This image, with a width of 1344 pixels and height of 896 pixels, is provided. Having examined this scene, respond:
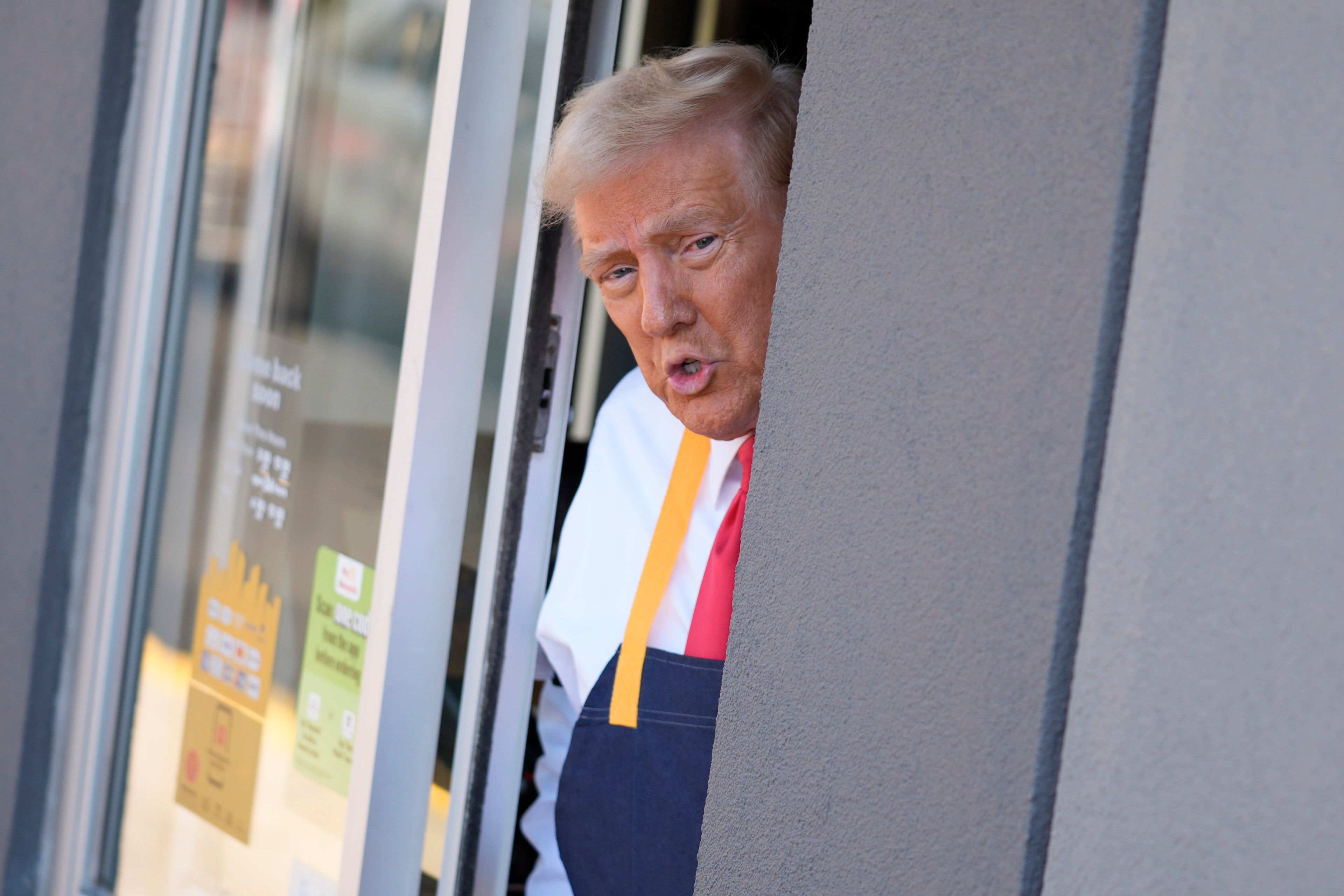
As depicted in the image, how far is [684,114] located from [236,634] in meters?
1.31

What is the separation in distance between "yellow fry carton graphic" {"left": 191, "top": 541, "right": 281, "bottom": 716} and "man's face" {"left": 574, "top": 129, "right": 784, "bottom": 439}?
97 cm

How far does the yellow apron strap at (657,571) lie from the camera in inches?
63.5

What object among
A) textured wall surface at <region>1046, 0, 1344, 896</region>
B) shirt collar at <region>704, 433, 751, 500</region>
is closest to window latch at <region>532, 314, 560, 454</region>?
shirt collar at <region>704, 433, 751, 500</region>

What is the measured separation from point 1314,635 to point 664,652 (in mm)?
927

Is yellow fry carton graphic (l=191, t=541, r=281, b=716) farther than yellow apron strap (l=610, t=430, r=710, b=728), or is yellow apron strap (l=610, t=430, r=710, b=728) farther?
yellow fry carton graphic (l=191, t=541, r=281, b=716)

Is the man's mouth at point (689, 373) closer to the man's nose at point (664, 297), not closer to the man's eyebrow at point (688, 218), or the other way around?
the man's nose at point (664, 297)

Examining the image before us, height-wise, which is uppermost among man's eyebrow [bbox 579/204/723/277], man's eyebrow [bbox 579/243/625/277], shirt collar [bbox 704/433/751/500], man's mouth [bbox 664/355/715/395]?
man's eyebrow [bbox 579/204/723/277]

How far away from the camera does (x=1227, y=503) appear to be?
81cm

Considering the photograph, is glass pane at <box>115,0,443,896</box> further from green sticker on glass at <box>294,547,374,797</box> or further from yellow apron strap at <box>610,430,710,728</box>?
yellow apron strap at <box>610,430,710,728</box>

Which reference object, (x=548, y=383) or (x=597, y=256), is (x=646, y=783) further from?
(x=597, y=256)

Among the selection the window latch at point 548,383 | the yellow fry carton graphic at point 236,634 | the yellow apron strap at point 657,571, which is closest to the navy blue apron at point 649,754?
the yellow apron strap at point 657,571

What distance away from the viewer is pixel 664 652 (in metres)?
1.58

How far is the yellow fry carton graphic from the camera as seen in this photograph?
6.85 ft

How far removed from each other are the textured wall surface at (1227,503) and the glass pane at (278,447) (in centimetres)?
130
